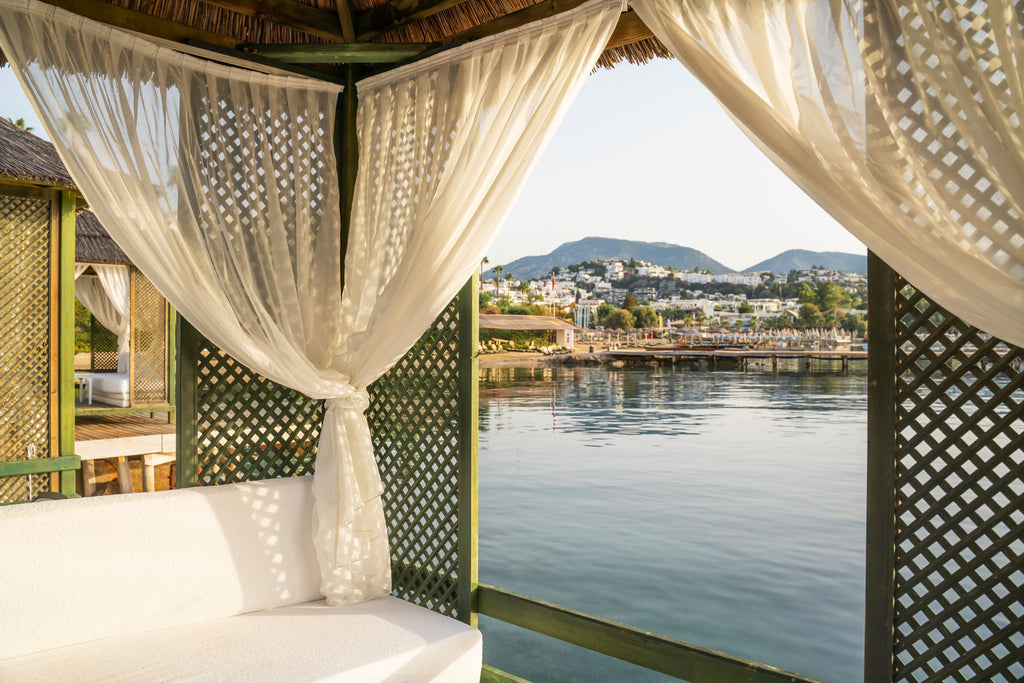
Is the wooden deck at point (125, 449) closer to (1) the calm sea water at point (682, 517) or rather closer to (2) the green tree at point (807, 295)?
(1) the calm sea water at point (682, 517)

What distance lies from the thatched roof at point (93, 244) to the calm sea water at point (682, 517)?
6.96m

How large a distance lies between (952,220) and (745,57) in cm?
74

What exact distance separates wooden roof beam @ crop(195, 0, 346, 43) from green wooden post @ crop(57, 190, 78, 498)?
3623 millimetres

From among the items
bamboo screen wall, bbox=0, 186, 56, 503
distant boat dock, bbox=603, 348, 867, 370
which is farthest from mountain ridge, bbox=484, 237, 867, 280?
bamboo screen wall, bbox=0, 186, 56, 503

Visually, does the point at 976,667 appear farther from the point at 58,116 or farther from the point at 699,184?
the point at 699,184

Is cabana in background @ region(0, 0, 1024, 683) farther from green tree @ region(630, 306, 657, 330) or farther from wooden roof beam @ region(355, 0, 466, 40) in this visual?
green tree @ region(630, 306, 657, 330)

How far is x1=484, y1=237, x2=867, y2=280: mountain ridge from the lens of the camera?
46.6 metres

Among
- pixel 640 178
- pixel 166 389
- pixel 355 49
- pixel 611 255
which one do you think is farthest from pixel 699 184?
pixel 355 49

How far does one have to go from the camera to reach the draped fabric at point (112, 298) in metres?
10.9

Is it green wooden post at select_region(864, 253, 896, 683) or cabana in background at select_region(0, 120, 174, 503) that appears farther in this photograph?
cabana in background at select_region(0, 120, 174, 503)

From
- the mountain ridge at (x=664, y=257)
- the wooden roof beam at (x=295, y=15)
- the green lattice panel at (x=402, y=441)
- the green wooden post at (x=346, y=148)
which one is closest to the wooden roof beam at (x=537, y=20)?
the green wooden post at (x=346, y=148)

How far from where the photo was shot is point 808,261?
4694 centimetres

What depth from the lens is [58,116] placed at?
267cm

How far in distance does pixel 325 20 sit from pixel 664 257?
44.2 m
